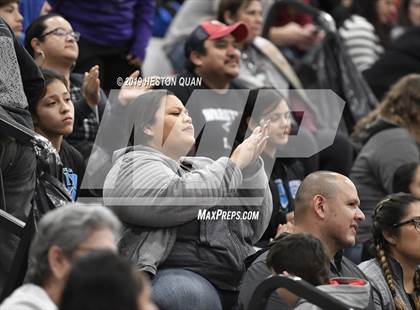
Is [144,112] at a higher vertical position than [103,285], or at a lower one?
lower

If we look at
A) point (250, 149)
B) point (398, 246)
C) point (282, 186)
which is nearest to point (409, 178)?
point (282, 186)

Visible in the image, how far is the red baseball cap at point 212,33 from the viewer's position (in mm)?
7773

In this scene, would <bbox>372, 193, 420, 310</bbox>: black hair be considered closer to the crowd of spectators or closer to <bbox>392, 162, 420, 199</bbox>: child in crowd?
the crowd of spectators

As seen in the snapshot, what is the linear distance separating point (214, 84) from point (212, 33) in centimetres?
35

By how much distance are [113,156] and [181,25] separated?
3.76m

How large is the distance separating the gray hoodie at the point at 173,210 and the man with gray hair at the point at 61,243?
1.40 metres

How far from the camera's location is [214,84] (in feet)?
25.3

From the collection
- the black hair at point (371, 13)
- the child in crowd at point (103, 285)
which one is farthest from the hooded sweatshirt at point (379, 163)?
the child in crowd at point (103, 285)

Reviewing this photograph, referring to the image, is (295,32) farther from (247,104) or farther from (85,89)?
(85,89)

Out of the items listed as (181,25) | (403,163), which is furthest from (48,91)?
(181,25)

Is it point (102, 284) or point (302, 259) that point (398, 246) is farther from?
point (102, 284)

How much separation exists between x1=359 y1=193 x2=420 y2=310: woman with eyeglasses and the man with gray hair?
242 cm

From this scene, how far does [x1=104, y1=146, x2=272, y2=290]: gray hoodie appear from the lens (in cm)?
553

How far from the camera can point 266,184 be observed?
6.17m
